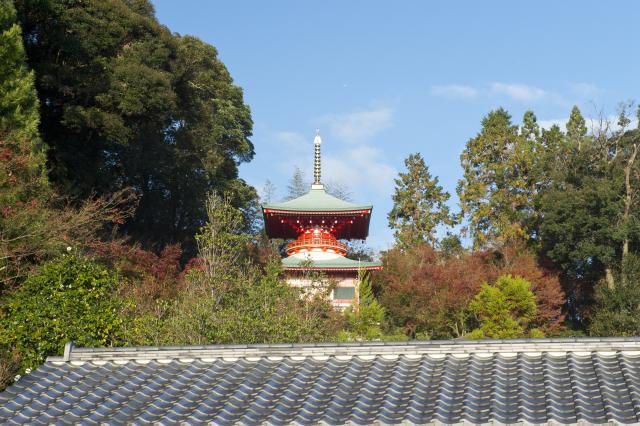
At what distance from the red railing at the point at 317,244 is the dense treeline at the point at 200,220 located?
6.34 ft

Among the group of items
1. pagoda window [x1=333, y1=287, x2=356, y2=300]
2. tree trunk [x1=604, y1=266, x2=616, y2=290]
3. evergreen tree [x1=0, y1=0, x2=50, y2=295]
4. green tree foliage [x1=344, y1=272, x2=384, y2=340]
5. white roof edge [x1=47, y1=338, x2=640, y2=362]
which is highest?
evergreen tree [x1=0, y1=0, x2=50, y2=295]

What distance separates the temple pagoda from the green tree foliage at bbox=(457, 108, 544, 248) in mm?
6557

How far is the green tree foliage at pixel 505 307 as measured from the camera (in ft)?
91.2

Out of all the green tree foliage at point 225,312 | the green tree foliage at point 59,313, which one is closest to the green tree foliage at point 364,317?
the green tree foliage at point 225,312

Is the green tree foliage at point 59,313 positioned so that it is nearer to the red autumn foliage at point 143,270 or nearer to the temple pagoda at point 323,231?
the red autumn foliage at point 143,270

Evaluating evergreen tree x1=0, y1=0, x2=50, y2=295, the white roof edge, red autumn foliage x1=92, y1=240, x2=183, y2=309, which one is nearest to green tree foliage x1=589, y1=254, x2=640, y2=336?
red autumn foliage x1=92, y1=240, x2=183, y2=309

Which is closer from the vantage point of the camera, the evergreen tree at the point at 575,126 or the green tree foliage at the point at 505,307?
the green tree foliage at the point at 505,307

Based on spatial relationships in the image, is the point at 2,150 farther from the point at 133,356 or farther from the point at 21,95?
the point at 133,356

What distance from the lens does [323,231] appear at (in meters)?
32.6

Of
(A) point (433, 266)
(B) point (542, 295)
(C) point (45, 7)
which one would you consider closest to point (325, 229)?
(A) point (433, 266)

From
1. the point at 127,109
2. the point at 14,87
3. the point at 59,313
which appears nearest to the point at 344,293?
the point at 127,109

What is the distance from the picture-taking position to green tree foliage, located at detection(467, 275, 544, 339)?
91.2 feet

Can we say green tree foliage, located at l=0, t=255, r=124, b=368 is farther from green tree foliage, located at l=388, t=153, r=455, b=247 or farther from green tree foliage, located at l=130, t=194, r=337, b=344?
green tree foliage, located at l=388, t=153, r=455, b=247

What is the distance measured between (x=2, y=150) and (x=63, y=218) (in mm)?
2081
